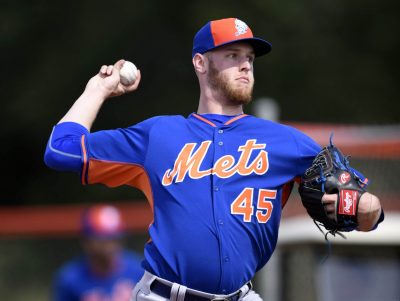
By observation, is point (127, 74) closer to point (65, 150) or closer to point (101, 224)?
point (65, 150)

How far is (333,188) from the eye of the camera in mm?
4277

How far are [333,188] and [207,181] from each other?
58 centimetres

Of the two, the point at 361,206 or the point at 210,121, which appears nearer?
the point at 361,206

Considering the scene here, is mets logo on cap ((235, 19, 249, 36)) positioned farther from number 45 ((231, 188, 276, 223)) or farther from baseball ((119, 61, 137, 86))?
number 45 ((231, 188, 276, 223))

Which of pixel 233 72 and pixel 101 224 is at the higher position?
pixel 233 72

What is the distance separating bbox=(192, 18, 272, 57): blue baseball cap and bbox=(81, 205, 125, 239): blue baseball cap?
3761mm

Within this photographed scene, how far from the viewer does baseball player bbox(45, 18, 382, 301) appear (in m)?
4.40

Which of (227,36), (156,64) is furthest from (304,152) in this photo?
(156,64)

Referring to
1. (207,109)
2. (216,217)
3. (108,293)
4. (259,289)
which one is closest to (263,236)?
(216,217)

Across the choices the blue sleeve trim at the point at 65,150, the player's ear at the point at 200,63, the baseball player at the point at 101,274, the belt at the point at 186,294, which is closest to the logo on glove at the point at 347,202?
the belt at the point at 186,294

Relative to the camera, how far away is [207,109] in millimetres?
4848

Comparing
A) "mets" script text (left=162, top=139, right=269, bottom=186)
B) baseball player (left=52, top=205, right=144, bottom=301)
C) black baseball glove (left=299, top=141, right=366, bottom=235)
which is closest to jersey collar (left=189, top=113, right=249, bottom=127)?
"mets" script text (left=162, top=139, right=269, bottom=186)

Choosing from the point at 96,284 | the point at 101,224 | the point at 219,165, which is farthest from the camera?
the point at 101,224

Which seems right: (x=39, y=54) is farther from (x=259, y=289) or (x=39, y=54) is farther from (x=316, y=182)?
(x=316, y=182)
